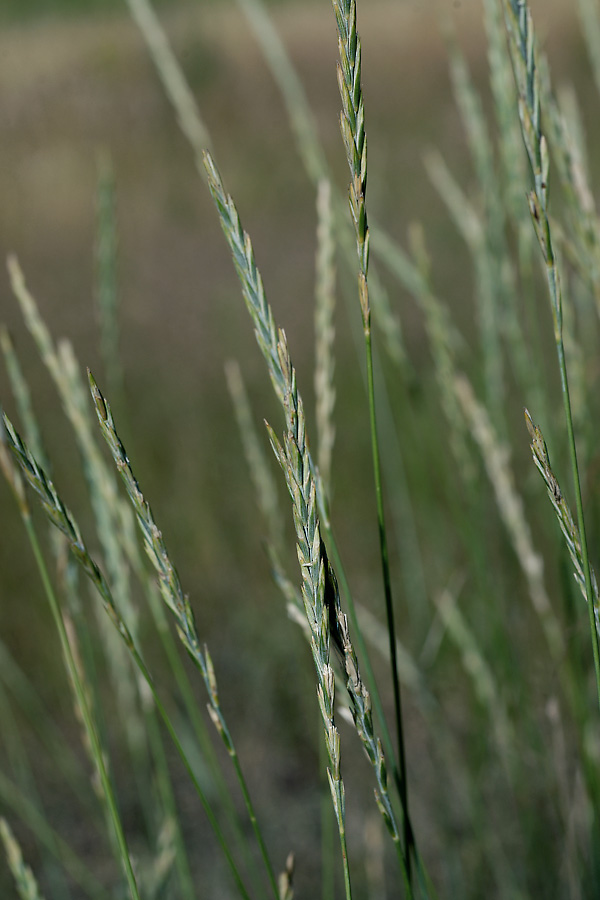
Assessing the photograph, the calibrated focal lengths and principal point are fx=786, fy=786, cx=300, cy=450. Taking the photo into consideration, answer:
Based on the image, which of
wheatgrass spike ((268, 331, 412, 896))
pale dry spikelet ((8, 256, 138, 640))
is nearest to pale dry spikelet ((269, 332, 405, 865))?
wheatgrass spike ((268, 331, 412, 896))

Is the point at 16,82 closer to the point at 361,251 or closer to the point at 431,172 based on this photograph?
the point at 431,172

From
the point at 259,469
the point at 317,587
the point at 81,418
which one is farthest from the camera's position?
the point at 259,469

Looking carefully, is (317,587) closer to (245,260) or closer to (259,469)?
(245,260)

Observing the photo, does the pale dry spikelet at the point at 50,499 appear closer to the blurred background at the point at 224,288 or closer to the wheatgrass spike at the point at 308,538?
the wheatgrass spike at the point at 308,538

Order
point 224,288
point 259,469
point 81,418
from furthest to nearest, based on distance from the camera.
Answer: point 224,288 < point 259,469 < point 81,418

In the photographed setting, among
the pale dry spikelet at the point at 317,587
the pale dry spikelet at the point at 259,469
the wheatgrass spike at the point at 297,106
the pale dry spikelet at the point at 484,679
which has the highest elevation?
the wheatgrass spike at the point at 297,106

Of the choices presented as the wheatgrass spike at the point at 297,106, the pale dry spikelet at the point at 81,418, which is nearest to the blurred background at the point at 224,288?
the wheatgrass spike at the point at 297,106

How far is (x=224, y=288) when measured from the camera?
11.6ft

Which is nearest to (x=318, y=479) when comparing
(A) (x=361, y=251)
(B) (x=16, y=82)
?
(A) (x=361, y=251)

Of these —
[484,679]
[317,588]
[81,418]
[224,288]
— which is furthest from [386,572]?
[224,288]

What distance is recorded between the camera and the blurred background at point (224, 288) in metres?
1.17

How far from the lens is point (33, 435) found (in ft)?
1.21

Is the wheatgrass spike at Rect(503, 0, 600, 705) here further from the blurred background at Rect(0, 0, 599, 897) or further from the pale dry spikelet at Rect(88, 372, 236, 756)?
the blurred background at Rect(0, 0, 599, 897)

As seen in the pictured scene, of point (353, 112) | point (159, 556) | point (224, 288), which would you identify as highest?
point (224, 288)
